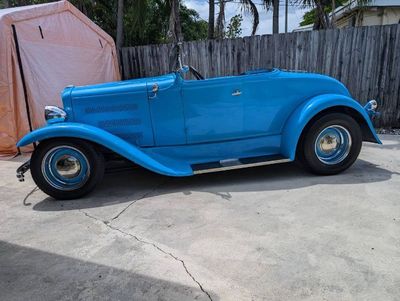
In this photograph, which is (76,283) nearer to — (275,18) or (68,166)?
(68,166)

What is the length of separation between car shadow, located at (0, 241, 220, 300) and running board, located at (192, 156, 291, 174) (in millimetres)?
1834

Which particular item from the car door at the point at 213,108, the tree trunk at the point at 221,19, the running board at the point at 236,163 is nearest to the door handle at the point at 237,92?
the car door at the point at 213,108

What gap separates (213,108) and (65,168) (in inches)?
77.1

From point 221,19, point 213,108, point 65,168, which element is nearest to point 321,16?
point 221,19

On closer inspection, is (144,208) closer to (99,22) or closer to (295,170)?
(295,170)

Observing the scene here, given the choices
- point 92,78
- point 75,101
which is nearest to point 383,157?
point 75,101

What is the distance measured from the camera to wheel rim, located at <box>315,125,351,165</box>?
4.54m

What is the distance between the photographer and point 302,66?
24.4ft

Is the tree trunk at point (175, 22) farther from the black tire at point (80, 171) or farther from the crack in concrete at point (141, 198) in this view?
the black tire at point (80, 171)

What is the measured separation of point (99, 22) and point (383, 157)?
54.6 ft

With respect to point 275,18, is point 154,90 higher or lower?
lower

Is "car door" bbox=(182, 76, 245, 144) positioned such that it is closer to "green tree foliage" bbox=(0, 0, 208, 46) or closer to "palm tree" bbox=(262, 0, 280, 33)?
"green tree foliage" bbox=(0, 0, 208, 46)

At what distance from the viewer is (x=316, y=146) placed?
452 cm

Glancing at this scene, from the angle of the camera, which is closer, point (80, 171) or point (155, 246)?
point (155, 246)
